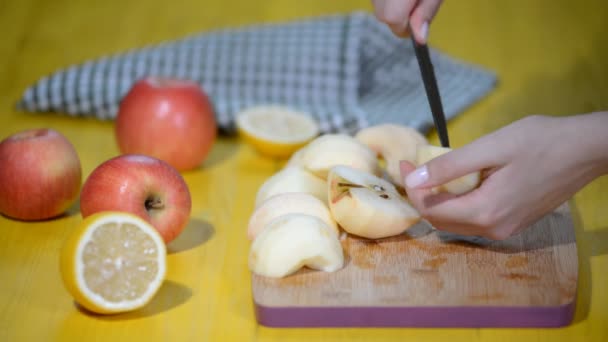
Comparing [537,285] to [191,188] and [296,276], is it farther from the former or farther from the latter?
[191,188]

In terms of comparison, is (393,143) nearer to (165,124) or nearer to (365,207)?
(365,207)

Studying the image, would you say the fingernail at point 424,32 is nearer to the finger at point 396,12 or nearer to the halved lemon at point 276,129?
the finger at point 396,12

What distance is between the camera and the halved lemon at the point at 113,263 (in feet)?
4.18

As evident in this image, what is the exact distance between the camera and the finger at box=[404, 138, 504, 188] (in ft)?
4.09

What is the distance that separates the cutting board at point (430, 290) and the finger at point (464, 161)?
157 mm

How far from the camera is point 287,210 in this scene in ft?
4.62

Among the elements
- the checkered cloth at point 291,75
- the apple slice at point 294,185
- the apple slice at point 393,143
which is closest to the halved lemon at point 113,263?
the apple slice at point 294,185

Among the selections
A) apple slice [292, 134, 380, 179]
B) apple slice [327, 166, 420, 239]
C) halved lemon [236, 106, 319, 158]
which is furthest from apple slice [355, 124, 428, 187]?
halved lemon [236, 106, 319, 158]

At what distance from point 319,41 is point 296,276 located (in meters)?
0.97

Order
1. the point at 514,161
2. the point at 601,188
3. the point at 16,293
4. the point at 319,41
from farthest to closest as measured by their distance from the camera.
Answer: the point at 319,41, the point at 601,188, the point at 16,293, the point at 514,161

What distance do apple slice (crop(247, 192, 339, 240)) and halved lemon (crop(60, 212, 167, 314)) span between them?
17cm

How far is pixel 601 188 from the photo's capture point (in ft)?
5.79

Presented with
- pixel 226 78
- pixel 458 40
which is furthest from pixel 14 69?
pixel 458 40

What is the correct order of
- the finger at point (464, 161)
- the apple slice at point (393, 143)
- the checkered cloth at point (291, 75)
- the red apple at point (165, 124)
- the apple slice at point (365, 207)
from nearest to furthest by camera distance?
1. the finger at point (464, 161)
2. the apple slice at point (365, 207)
3. the apple slice at point (393, 143)
4. the red apple at point (165, 124)
5. the checkered cloth at point (291, 75)
